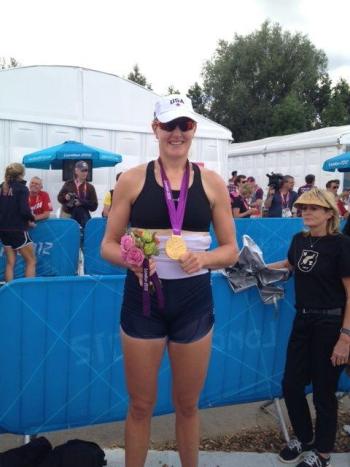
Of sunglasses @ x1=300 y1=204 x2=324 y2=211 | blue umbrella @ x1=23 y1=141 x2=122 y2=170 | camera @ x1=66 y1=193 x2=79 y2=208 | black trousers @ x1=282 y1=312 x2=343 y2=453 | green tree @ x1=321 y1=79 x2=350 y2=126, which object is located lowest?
black trousers @ x1=282 y1=312 x2=343 y2=453

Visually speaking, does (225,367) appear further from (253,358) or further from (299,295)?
(299,295)

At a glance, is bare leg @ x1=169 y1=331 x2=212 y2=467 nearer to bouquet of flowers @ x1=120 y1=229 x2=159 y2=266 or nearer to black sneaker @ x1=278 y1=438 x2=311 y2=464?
bouquet of flowers @ x1=120 y1=229 x2=159 y2=266

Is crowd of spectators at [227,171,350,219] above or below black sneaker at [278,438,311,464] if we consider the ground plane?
above

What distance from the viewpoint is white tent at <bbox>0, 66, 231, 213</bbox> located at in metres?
11.6

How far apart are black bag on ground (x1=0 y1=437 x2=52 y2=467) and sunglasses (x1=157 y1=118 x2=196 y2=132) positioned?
5.96 ft

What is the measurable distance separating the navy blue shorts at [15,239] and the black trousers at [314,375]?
4.30 m

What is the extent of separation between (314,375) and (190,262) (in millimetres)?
1452

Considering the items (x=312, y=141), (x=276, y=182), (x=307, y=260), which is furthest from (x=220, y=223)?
(x=312, y=141)

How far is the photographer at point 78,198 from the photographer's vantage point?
8.25m

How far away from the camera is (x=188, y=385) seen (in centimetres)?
207

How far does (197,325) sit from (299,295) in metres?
1.01

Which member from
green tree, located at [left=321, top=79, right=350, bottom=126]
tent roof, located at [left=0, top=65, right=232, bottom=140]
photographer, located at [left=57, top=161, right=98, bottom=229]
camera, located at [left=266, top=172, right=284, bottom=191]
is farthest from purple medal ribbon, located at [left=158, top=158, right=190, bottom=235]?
green tree, located at [left=321, top=79, right=350, bottom=126]

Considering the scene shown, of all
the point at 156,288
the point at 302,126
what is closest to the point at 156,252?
the point at 156,288

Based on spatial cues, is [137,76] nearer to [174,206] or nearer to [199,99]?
[199,99]
